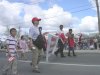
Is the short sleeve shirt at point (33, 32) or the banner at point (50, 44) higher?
the short sleeve shirt at point (33, 32)

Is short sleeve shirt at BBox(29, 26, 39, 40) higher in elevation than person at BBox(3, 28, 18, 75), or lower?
higher

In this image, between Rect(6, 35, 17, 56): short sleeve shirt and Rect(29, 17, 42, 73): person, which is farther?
Rect(29, 17, 42, 73): person

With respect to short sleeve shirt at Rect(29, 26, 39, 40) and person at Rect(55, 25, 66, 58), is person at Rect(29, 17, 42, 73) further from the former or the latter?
person at Rect(55, 25, 66, 58)

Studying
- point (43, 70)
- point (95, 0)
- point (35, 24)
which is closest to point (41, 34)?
point (35, 24)

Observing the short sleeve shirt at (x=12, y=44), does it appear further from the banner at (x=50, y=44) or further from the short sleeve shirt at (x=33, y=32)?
the banner at (x=50, y=44)

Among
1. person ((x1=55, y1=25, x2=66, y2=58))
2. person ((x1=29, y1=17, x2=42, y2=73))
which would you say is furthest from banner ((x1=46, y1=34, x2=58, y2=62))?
person ((x1=55, y1=25, x2=66, y2=58))

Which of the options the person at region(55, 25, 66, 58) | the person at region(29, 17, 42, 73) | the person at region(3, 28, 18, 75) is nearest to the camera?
the person at region(3, 28, 18, 75)

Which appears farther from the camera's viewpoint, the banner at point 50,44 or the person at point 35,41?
the banner at point 50,44

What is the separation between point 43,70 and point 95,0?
31542mm

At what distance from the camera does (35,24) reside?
38.7 feet

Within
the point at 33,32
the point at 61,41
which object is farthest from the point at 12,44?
the point at 61,41

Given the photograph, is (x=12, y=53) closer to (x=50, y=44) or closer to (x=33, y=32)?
(x=33, y=32)

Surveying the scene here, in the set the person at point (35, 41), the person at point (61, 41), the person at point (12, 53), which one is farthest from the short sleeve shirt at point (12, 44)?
the person at point (61, 41)

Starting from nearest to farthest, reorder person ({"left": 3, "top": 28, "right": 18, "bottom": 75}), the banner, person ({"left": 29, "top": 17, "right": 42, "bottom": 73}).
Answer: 1. person ({"left": 3, "top": 28, "right": 18, "bottom": 75})
2. person ({"left": 29, "top": 17, "right": 42, "bottom": 73})
3. the banner
